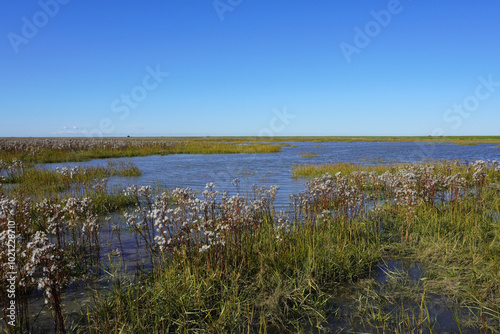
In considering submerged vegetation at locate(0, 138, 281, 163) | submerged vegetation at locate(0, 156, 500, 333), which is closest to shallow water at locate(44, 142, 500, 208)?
submerged vegetation at locate(0, 138, 281, 163)

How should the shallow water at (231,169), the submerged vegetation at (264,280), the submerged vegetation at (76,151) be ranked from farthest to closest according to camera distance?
the submerged vegetation at (76,151)
the shallow water at (231,169)
the submerged vegetation at (264,280)

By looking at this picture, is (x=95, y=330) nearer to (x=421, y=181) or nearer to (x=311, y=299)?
(x=311, y=299)

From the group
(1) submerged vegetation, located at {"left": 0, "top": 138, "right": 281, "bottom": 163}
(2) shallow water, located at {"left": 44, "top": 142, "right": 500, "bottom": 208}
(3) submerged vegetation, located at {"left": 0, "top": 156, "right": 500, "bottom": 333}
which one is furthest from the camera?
(1) submerged vegetation, located at {"left": 0, "top": 138, "right": 281, "bottom": 163}

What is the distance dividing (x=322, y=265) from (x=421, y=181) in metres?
7.32

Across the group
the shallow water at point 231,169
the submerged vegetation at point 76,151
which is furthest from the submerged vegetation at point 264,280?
the submerged vegetation at point 76,151

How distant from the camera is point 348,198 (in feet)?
29.0

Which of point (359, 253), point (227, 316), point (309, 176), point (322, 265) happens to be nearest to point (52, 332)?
point (227, 316)

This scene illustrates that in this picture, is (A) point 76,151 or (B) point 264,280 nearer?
(B) point 264,280

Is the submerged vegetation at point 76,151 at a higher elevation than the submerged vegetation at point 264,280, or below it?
higher

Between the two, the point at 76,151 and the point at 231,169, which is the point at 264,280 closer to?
the point at 231,169

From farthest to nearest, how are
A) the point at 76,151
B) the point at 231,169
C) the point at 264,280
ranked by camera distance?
the point at 76,151 < the point at 231,169 < the point at 264,280

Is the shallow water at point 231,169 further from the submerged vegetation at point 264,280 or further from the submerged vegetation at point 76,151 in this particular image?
the submerged vegetation at point 264,280

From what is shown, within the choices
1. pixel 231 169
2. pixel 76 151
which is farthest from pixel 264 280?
pixel 76 151

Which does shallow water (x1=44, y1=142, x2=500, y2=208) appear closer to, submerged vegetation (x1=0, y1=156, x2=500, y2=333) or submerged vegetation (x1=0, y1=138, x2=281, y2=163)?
submerged vegetation (x1=0, y1=138, x2=281, y2=163)
